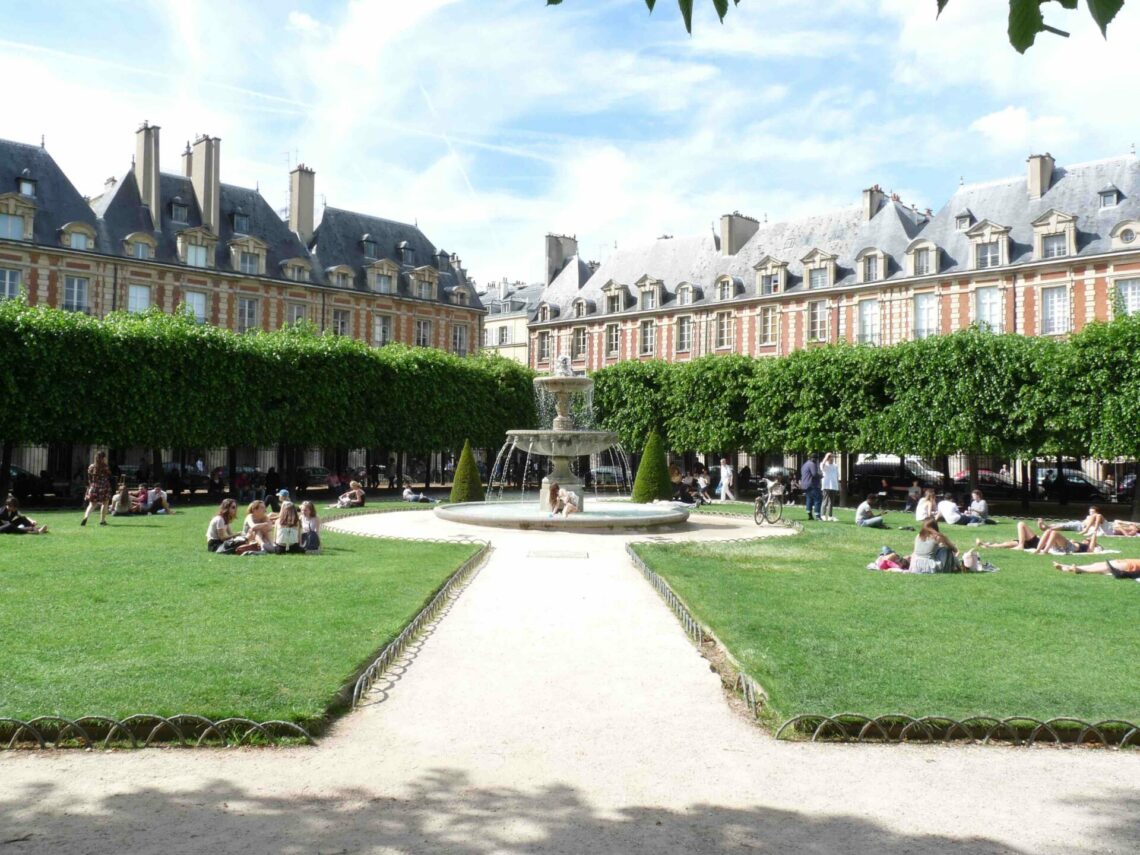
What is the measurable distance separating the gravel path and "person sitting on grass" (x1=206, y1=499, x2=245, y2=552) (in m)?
7.37

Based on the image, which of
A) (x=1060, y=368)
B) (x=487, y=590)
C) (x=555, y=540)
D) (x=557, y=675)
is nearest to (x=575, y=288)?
(x=1060, y=368)

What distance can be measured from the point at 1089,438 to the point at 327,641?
21760 mm

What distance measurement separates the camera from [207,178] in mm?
40969

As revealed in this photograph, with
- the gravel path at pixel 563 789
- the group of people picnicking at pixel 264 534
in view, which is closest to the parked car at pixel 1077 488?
the group of people picnicking at pixel 264 534

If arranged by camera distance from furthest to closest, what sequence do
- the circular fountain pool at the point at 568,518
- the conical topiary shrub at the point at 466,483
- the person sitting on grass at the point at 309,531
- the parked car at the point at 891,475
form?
1. the parked car at the point at 891,475
2. the conical topiary shrub at the point at 466,483
3. the circular fountain pool at the point at 568,518
4. the person sitting on grass at the point at 309,531

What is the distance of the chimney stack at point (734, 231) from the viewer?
157 ft

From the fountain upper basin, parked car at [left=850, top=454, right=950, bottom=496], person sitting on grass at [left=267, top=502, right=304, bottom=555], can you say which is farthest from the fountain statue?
parked car at [left=850, top=454, right=950, bottom=496]

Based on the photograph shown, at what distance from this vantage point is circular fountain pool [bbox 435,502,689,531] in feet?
56.0

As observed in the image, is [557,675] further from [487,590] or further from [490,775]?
[487,590]

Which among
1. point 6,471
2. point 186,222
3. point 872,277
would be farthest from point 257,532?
point 872,277

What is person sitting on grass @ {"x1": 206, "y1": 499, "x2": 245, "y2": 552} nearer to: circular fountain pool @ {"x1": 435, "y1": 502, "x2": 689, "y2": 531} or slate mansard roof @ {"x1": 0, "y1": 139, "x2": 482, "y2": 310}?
circular fountain pool @ {"x1": 435, "y1": 502, "x2": 689, "y2": 531}

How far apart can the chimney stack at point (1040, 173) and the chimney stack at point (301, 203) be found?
32.9 metres

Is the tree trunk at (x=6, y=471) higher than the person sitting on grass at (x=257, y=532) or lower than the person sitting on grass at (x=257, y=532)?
higher

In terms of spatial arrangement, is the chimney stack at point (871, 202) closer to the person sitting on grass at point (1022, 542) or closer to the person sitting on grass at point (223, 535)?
the person sitting on grass at point (1022, 542)
